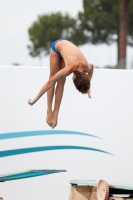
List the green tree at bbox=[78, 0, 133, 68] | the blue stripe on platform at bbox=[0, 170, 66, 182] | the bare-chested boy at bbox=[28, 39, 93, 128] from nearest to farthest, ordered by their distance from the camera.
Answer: the bare-chested boy at bbox=[28, 39, 93, 128]
the blue stripe on platform at bbox=[0, 170, 66, 182]
the green tree at bbox=[78, 0, 133, 68]

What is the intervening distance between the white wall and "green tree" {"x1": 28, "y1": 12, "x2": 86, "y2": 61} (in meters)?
27.8

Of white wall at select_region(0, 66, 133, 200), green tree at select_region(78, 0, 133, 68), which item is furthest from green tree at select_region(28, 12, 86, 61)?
white wall at select_region(0, 66, 133, 200)

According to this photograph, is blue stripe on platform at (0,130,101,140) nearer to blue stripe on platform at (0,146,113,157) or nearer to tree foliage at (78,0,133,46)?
blue stripe on platform at (0,146,113,157)

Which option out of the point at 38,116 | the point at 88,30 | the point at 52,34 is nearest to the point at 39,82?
the point at 38,116

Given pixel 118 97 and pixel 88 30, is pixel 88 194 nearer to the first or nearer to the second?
pixel 118 97

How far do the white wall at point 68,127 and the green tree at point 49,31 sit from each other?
1095 inches

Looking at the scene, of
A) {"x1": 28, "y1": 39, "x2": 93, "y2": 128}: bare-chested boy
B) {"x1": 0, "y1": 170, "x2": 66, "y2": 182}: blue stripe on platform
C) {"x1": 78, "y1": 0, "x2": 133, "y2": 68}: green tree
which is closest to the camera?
{"x1": 28, "y1": 39, "x2": 93, "y2": 128}: bare-chested boy

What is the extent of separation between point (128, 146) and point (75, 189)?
1.59 metres

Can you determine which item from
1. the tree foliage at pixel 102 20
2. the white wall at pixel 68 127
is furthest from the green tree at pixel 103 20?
the white wall at pixel 68 127

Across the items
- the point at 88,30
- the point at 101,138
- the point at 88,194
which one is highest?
the point at 88,30

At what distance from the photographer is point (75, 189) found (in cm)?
1088

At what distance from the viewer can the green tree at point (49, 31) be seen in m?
41.7

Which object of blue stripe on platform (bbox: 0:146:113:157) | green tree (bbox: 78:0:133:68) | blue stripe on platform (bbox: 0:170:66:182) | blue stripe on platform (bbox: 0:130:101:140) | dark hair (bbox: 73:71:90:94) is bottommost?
blue stripe on platform (bbox: 0:170:66:182)

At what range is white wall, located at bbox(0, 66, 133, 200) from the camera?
38.2ft
